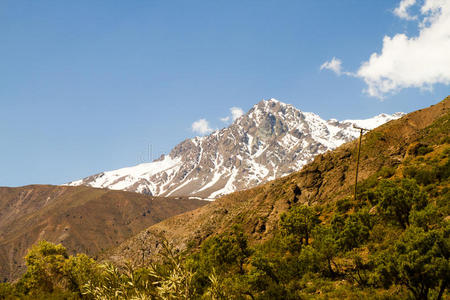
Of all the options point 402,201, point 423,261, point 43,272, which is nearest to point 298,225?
point 402,201

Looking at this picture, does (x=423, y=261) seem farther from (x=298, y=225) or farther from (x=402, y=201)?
(x=298, y=225)

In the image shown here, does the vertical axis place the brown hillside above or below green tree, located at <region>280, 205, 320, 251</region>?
above

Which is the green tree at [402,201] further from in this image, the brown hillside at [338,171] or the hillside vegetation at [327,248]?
the brown hillside at [338,171]

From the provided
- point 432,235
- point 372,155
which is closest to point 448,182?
point 432,235

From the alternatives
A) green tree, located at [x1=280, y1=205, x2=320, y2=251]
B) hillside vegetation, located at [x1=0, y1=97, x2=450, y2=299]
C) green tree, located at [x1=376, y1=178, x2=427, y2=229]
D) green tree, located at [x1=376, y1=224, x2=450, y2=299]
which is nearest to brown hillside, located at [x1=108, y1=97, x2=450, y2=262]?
hillside vegetation, located at [x1=0, y1=97, x2=450, y2=299]

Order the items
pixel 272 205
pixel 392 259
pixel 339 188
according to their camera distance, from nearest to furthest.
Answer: pixel 392 259
pixel 339 188
pixel 272 205

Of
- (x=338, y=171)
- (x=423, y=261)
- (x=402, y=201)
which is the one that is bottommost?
(x=423, y=261)

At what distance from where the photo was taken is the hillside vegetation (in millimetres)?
11239

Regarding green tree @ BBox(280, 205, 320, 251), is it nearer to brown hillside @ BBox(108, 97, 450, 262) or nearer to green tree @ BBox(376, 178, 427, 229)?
green tree @ BBox(376, 178, 427, 229)

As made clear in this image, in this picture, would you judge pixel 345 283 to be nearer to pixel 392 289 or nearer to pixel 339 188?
pixel 392 289

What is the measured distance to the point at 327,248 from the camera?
25594 mm

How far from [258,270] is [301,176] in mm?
49674

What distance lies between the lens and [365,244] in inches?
1134

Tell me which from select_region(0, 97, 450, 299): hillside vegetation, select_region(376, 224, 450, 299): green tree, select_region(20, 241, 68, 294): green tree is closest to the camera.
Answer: select_region(0, 97, 450, 299): hillside vegetation
